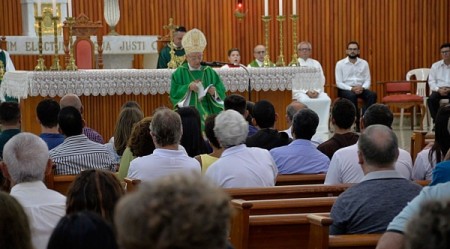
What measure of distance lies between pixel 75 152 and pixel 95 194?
116 inches

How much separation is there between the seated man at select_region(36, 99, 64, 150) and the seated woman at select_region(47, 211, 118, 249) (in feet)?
14.5

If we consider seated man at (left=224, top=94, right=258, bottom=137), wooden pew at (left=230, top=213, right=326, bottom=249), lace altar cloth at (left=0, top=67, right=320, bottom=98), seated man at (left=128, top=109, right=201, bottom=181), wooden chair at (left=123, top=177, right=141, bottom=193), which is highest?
lace altar cloth at (left=0, top=67, right=320, bottom=98)

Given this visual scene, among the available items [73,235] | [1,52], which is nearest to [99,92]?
[1,52]

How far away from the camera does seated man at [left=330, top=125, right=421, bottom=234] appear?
4.16m

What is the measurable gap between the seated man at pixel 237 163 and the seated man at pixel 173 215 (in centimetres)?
373

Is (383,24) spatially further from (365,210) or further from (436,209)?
(436,209)

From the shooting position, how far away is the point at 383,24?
54.8 ft

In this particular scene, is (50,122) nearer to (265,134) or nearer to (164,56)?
(265,134)

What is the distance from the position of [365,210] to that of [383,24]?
1289cm

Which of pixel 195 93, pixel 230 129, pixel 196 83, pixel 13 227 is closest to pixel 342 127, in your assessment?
pixel 230 129

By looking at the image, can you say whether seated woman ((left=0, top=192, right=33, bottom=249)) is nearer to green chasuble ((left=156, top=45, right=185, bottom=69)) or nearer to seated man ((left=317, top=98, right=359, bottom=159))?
seated man ((left=317, top=98, right=359, bottom=159))

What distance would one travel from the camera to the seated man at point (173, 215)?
184 cm

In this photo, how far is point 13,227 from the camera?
2.76 m

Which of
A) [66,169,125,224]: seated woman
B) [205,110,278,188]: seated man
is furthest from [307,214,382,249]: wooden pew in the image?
[205,110,278,188]: seated man
